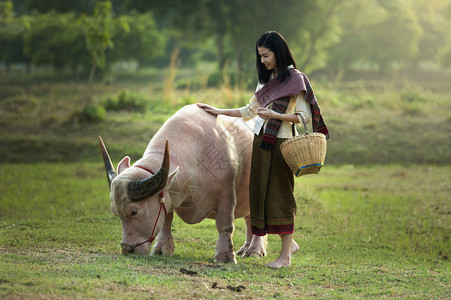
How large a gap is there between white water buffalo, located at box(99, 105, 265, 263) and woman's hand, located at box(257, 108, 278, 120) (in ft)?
1.84

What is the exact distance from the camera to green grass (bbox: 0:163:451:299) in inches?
159

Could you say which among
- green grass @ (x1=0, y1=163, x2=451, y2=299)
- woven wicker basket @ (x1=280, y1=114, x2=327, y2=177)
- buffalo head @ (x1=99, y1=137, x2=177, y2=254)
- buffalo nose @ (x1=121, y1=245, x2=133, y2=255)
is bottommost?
green grass @ (x1=0, y1=163, x2=451, y2=299)

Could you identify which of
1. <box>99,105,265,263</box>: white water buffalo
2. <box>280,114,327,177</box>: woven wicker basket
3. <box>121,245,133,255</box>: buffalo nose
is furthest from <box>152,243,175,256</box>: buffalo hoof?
<box>280,114,327,177</box>: woven wicker basket

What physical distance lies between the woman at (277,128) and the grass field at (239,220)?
14.9 inches

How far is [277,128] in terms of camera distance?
514 cm

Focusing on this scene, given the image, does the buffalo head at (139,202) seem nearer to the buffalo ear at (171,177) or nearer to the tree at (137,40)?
the buffalo ear at (171,177)

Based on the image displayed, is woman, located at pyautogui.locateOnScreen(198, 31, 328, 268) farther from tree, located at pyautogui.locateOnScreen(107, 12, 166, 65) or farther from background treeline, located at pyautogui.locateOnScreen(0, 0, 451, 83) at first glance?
tree, located at pyautogui.locateOnScreen(107, 12, 166, 65)

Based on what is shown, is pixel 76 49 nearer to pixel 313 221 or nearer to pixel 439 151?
pixel 439 151

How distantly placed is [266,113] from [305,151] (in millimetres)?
512

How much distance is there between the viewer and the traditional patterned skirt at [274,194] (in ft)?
16.9

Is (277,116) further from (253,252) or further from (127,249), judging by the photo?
(127,249)

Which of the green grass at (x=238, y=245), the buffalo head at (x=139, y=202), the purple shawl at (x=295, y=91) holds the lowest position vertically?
the green grass at (x=238, y=245)

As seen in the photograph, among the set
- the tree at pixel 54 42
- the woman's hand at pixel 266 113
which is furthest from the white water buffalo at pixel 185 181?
the tree at pixel 54 42

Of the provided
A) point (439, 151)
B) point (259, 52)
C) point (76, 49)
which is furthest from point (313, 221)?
point (76, 49)
